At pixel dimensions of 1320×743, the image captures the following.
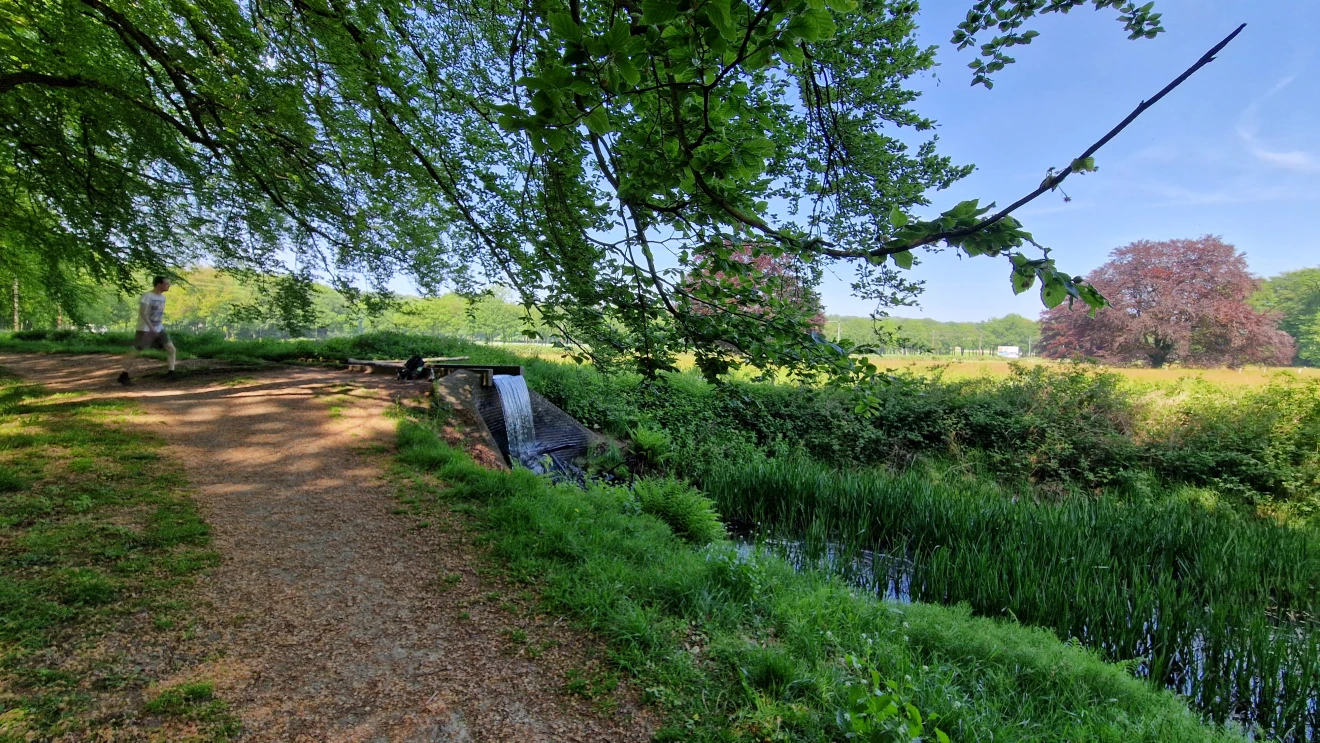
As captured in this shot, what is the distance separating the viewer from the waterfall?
8.91m

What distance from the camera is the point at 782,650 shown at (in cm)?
299

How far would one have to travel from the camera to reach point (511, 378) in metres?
9.93

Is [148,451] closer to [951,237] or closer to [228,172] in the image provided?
[228,172]

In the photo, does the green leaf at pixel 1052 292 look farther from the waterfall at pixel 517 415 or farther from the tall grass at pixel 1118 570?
the waterfall at pixel 517 415

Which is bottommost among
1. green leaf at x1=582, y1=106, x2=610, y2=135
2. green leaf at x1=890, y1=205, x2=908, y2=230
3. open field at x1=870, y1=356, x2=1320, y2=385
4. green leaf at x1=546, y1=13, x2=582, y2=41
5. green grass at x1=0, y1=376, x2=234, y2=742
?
green grass at x1=0, y1=376, x2=234, y2=742

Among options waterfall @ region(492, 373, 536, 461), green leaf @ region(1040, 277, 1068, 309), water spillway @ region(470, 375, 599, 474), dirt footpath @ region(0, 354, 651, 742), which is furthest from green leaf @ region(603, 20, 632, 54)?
waterfall @ region(492, 373, 536, 461)

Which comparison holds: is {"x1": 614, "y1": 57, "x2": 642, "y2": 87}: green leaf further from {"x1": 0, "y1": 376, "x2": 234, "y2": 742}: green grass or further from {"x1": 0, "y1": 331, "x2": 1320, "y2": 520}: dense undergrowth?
{"x1": 0, "y1": 331, "x2": 1320, "y2": 520}: dense undergrowth

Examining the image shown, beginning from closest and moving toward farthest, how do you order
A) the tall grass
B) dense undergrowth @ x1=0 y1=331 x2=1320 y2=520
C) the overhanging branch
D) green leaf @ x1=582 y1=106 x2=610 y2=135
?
the overhanging branch < green leaf @ x1=582 y1=106 x2=610 y2=135 < the tall grass < dense undergrowth @ x1=0 y1=331 x2=1320 y2=520

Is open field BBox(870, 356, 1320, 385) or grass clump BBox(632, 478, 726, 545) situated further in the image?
open field BBox(870, 356, 1320, 385)

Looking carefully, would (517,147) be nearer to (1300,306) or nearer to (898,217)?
(898,217)

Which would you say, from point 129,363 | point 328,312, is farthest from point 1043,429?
point 129,363

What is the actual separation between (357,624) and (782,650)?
251 centimetres

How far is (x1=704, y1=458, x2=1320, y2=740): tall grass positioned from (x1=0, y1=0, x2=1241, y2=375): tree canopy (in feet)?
9.37

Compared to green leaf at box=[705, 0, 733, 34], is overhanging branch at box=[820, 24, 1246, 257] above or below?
below
